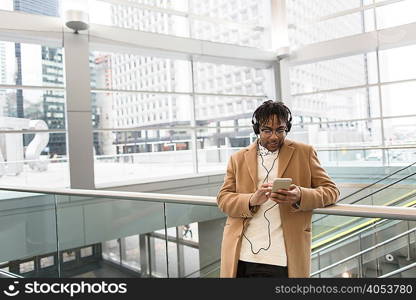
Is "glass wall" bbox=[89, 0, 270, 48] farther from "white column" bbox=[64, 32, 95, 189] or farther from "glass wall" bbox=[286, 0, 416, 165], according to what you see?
"glass wall" bbox=[286, 0, 416, 165]

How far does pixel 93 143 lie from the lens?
8008 millimetres

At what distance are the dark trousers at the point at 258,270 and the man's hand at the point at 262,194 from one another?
317 mm

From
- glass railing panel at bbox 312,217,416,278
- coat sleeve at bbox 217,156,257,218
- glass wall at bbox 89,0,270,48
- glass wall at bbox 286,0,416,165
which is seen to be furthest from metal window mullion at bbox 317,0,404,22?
coat sleeve at bbox 217,156,257,218

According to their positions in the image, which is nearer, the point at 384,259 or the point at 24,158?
the point at 384,259

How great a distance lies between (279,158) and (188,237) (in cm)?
167

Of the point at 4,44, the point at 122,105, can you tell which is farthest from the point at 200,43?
the point at 4,44

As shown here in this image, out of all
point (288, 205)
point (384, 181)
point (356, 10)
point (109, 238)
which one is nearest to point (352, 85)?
point (356, 10)

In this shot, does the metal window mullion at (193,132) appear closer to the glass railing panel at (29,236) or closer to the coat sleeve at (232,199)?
the glass railing panel at (29,236)

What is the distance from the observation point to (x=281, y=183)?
160 centimetres

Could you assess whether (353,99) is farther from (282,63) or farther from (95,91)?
(95,91)

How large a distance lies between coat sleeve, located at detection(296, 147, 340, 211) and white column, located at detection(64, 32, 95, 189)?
660 cm

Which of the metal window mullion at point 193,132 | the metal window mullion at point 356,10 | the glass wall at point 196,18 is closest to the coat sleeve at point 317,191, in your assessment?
the glass wall at point 196,18

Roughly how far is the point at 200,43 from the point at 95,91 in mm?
2946

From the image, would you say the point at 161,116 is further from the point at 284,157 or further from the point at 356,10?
the point at 284,157
